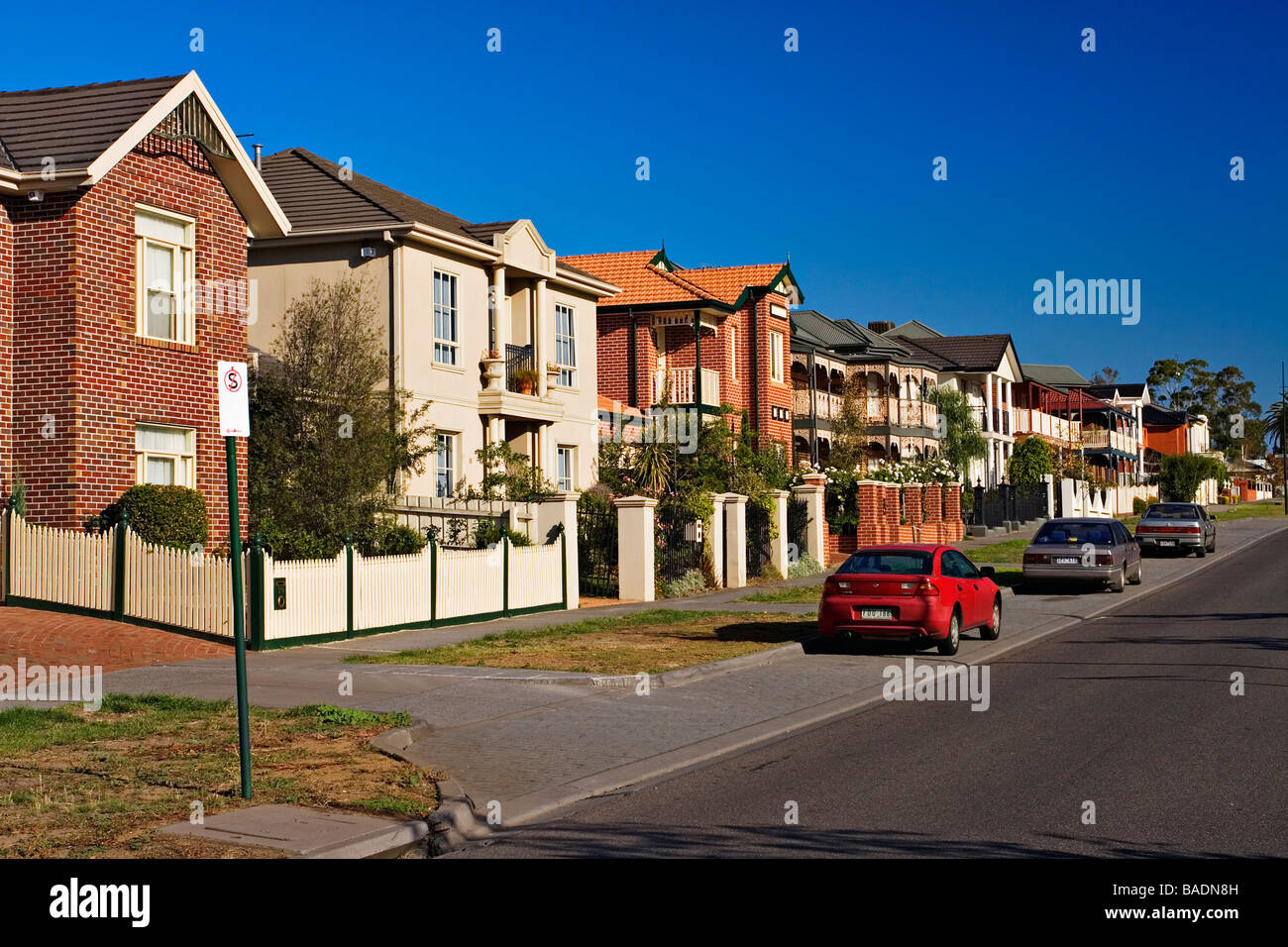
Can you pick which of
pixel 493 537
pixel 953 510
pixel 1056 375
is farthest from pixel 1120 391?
pixel 493 537

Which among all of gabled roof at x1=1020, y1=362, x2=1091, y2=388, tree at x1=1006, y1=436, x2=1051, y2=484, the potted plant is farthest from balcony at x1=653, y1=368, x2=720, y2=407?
gabled roof at x1=1020, y1=362, x2=1091, y2=388

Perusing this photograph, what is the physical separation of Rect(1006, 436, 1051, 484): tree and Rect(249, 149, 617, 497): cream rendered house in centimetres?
3384

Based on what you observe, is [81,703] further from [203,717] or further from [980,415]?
[980,415]

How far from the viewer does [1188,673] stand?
1564 cm

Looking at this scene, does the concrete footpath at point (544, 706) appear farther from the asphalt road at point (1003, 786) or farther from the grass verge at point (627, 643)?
the grass verge at point (627, 643)

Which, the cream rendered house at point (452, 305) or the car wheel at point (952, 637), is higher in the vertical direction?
the cream rendered house at point (452, 305)

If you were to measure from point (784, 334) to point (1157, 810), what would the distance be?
36.9m

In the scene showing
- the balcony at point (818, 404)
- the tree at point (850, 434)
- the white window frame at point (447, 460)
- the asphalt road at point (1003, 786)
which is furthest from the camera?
the balcony at point (818, 404)

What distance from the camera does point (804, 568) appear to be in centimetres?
3316

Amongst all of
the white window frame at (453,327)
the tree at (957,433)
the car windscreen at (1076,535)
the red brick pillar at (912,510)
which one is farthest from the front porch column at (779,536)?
the tree at (957,433)

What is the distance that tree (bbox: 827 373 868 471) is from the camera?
48.7 m

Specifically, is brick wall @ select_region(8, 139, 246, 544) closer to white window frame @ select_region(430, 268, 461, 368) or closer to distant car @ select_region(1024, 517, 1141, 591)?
white window frame @ select_region(430, 268, 461, 368)

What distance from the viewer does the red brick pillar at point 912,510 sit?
41438 mm

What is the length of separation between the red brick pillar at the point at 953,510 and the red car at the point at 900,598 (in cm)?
2694
